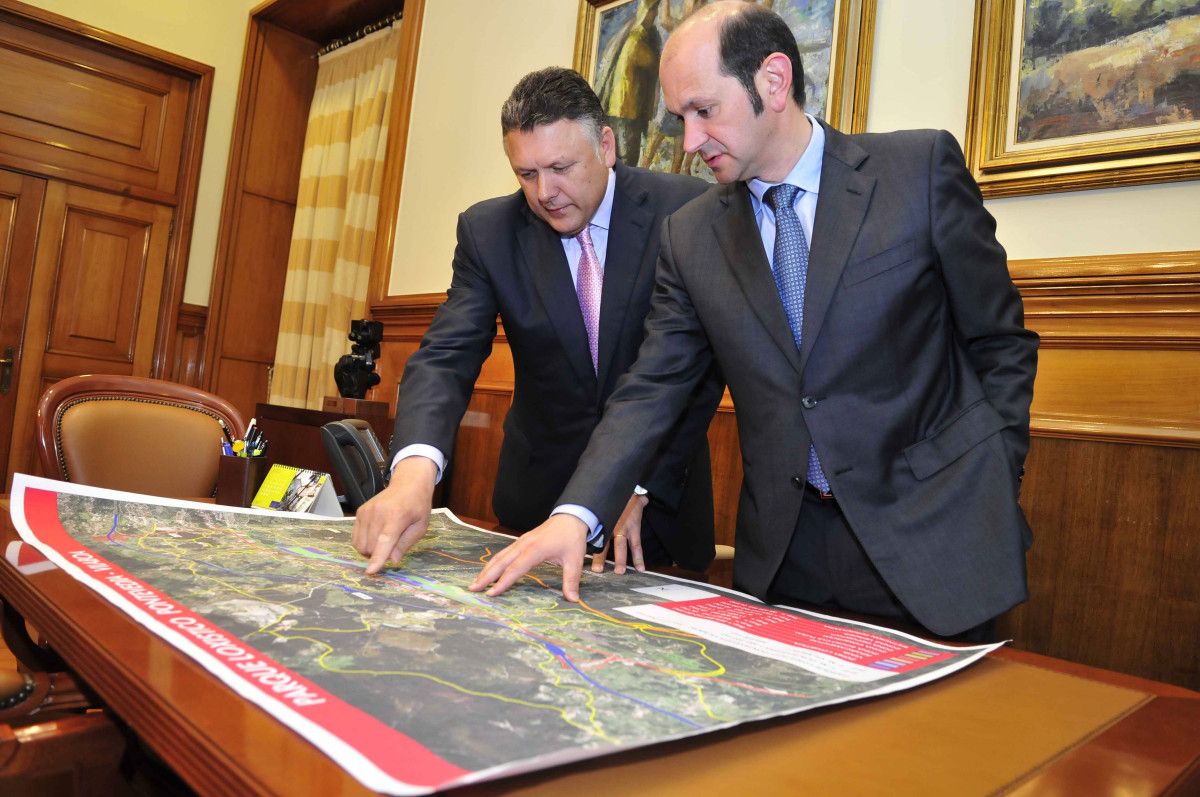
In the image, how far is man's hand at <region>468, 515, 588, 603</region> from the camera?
1144 millimetres

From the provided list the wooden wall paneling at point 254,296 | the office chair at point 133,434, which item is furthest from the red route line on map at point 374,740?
the wooden wall paneling at point 254,296

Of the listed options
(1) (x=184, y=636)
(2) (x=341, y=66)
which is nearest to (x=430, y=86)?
(2) (x=341, y=66)

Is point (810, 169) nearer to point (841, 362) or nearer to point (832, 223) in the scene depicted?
point (832, 223)

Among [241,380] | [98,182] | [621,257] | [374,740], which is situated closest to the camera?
[374,740]

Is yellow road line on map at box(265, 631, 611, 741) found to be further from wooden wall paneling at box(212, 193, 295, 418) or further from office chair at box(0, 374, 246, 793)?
wooden wall paneling at box(212, 193, 295, 418)

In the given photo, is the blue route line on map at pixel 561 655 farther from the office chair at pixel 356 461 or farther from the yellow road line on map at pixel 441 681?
the office chair at pixel 356 461

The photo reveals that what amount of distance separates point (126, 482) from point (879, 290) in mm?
1909

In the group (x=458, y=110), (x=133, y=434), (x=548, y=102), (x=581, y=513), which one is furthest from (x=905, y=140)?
(x=458, y=110)

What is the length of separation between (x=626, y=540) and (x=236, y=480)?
2.75 ft

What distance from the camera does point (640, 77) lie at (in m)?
3.62

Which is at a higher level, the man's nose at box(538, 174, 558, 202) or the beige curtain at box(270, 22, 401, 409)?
the beige curtain at box(270, 22, 401, 409)

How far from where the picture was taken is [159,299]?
6398mm

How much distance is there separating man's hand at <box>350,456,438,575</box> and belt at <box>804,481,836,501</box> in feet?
1.96

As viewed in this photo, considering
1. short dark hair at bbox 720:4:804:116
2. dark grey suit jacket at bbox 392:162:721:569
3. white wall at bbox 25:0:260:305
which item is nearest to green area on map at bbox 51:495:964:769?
dark grey suit jacket at bbox 392:162:721:569
